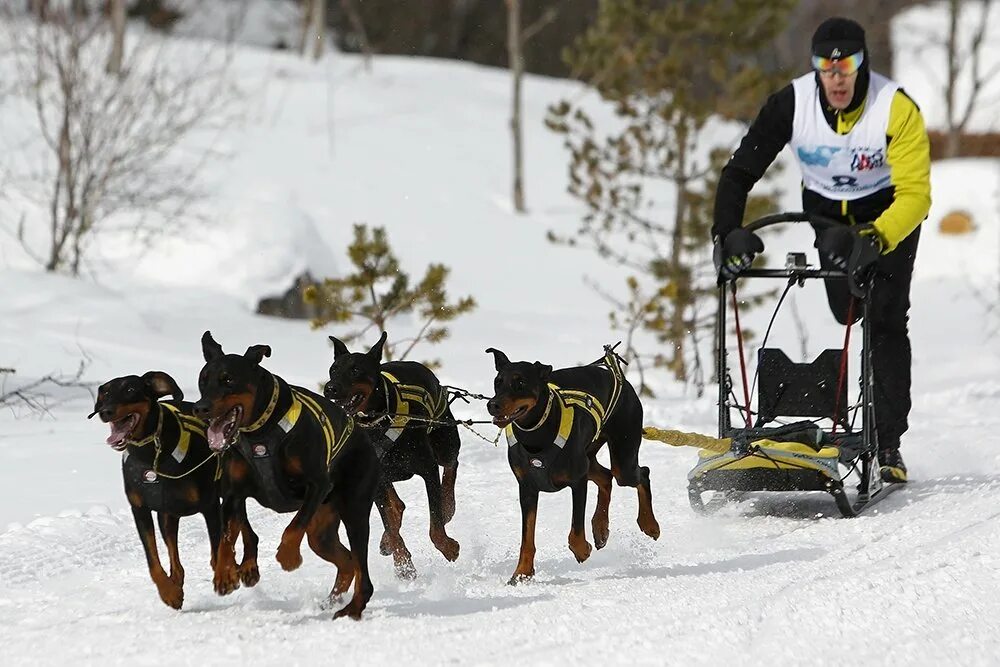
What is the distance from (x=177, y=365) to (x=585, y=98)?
17.5m

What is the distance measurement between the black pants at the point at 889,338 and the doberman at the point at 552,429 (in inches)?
50.5

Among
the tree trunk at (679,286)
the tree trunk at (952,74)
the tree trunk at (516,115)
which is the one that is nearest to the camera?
the tree trunk at (679,286)

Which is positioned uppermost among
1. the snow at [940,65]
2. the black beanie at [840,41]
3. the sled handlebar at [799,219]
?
the snow at [940,65]

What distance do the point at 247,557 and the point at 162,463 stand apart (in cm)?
42

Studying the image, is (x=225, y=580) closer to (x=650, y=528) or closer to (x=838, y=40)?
(x=650, y=528)

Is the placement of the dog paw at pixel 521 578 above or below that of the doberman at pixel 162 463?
below

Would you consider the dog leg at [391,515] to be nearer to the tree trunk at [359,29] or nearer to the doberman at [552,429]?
the doberman at [552,429]

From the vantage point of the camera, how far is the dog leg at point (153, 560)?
4.23 meters

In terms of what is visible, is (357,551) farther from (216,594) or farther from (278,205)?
(278,205)

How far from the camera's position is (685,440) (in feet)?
17.9

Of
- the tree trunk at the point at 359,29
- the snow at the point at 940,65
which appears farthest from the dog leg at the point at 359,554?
the snow at the point at 940,65

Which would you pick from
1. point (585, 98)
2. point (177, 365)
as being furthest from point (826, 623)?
point (585, 98)

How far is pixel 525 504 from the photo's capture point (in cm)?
473

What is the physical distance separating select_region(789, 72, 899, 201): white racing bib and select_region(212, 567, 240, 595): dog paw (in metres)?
2.97
